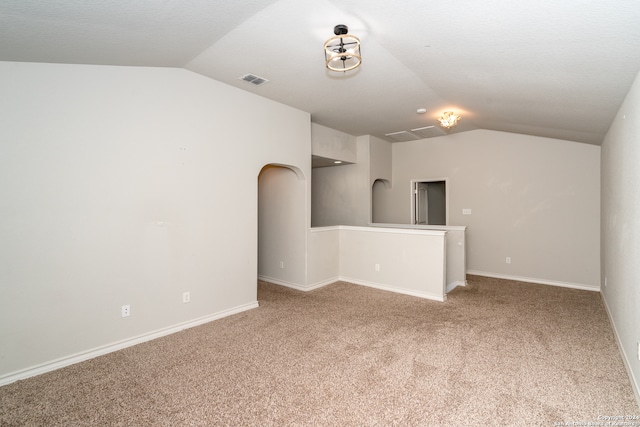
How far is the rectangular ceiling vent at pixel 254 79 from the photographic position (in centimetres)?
365

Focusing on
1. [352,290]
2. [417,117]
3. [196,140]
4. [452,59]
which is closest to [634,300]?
[452,59]

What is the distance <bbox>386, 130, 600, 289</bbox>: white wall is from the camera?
17.2 feet

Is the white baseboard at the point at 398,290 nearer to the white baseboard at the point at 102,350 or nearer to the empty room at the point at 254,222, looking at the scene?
the empty room at the point at 254,222

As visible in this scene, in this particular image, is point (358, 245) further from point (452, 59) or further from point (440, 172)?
point (452, 59)

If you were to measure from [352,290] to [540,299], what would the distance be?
2783 mm

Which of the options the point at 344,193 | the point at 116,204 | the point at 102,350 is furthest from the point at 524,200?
the point at 102,350

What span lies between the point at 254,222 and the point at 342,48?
2.50 meters

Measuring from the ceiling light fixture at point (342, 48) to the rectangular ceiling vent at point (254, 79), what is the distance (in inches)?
38.5

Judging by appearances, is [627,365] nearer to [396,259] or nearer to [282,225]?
[396,259]

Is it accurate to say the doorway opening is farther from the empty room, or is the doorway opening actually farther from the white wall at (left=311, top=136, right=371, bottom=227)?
the empty room

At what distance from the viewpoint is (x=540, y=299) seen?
4633mm

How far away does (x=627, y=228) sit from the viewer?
2.66 metres

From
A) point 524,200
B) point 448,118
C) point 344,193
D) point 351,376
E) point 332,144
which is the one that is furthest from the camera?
point 344,193

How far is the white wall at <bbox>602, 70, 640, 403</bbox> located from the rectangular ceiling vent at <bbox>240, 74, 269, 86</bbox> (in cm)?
339
